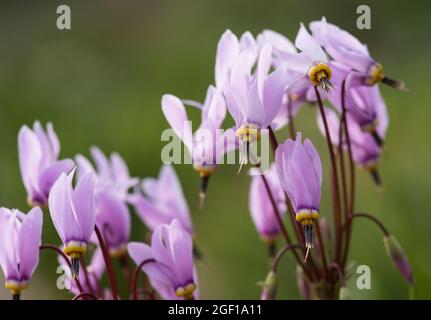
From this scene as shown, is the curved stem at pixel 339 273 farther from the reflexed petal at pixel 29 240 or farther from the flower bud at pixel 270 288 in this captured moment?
the reflexed petal at pixel 29 240

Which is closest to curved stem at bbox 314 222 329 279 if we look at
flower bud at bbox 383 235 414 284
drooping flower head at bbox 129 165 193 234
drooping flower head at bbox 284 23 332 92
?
flower bud at bbox 383 235 414 284

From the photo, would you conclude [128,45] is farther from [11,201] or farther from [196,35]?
[11,201]

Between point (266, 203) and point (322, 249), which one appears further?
point (266, 203)

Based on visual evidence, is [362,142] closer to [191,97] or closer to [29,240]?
[29,240]

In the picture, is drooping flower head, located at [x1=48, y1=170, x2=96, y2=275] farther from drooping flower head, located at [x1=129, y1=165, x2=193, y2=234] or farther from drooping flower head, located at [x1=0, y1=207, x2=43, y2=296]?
drooping flower head, located at [x1=129, y1=165, x2=193, y2=234]

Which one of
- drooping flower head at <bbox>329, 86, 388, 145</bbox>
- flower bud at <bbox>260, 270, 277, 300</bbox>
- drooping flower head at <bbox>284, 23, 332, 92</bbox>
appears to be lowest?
flower bud at <bbox>260, 270, 277, 300</bbox>

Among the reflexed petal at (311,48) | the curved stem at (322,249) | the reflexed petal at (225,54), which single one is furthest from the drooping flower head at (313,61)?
the curved stem at (322,249)

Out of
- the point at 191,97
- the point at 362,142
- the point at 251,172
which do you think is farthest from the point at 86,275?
the point at 191,97
